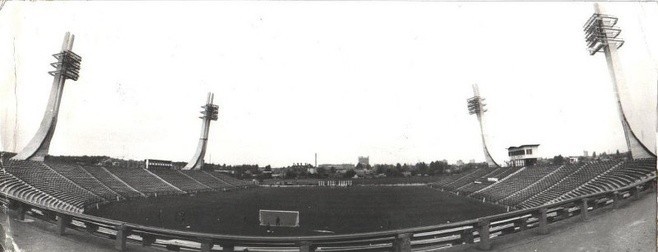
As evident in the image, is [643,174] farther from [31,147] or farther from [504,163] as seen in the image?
[504,163]

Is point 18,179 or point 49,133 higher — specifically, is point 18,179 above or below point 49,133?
below

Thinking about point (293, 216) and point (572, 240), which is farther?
point (293, 216)

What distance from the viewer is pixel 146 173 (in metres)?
37.1

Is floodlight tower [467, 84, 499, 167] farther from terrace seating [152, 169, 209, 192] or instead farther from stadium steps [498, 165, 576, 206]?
terrace seating [152, 169, 209, 192]

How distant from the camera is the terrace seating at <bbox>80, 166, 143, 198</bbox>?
90.7 feet

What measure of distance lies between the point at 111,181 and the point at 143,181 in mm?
5905

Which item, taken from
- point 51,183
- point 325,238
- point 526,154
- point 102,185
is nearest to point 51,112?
point 102,185

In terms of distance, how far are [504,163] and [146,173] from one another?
46719 millimetres

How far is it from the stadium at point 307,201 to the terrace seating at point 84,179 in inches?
5.7

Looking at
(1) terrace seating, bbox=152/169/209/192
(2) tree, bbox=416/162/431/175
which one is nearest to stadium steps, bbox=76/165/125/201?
(1) terrace seating, bbox=152/169/209/192

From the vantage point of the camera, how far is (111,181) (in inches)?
1136

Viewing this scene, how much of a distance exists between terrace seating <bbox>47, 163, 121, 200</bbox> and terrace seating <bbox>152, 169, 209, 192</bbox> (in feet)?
37.2

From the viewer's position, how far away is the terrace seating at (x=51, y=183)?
17.3 m

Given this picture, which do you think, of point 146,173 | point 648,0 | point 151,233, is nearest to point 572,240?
point 648,0
